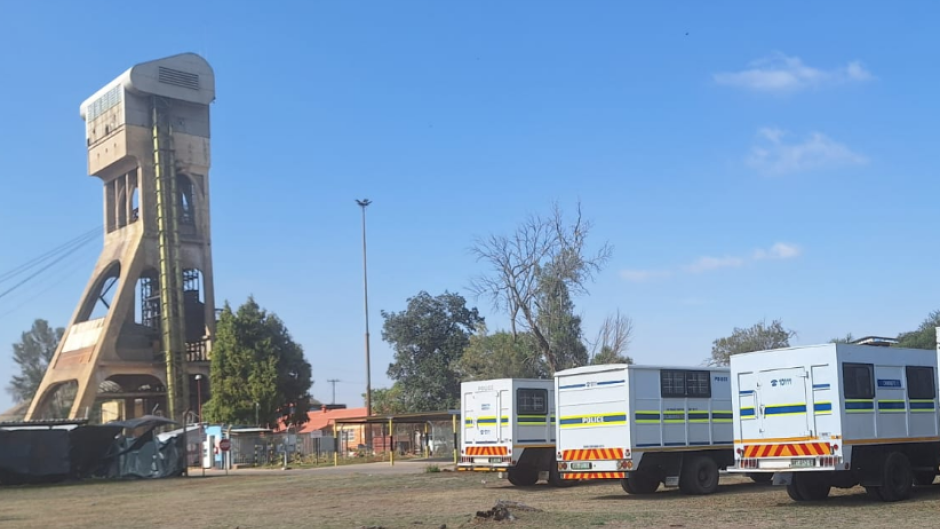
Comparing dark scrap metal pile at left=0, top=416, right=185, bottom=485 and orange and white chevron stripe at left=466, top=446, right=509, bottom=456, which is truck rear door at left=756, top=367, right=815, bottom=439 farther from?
dark scrap metal pile at left=0, top=416, right=185, bottom=485

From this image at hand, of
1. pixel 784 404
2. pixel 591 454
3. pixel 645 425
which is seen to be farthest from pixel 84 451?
pixel 784 404

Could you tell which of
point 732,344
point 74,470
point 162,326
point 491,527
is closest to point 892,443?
point 491,527

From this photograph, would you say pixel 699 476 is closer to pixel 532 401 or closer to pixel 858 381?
pixel 858 381

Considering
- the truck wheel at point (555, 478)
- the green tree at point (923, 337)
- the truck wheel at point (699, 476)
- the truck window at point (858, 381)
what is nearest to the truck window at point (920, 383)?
the truck window at point (858, 381)

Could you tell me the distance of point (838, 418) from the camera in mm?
15750

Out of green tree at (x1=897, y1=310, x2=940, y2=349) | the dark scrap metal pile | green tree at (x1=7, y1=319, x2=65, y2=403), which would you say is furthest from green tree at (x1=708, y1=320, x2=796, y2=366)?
green tree at (x1=7, y1=319, x2=65, y2=403)

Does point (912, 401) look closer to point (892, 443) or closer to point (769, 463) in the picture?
point (892, 443)

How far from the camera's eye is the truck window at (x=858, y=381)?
1600 cm

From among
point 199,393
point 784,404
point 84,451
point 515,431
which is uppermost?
point 784,404

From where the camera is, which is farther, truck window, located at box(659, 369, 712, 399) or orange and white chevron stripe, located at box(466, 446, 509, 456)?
orange and white chevron stripe, located at box(466, 446, 509, 456)

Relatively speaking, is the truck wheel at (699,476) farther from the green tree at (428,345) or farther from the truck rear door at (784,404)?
the green tree at (428,345)

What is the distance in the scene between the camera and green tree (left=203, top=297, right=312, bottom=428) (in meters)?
65.3

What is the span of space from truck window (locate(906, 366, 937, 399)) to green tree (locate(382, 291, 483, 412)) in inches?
2017

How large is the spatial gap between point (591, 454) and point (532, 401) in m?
4.77
